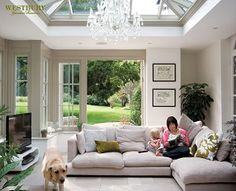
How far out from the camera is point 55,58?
Result: 8242mm

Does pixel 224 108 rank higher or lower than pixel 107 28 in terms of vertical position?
lower

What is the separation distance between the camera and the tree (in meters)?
13.1

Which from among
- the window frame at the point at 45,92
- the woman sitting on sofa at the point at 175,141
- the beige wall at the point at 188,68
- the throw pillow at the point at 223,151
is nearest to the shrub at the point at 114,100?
the beige wall at the point at 188,68

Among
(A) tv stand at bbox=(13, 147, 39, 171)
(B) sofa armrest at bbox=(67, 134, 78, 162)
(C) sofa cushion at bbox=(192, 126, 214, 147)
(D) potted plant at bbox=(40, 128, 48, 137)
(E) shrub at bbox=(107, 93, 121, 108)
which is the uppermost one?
(E) shrub at bbox=(107, 93, 121, 108)

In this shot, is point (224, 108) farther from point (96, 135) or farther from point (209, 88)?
point (96, 135)

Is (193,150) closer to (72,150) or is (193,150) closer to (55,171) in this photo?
(72,150)

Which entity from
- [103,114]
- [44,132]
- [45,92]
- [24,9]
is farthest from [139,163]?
[103,114]

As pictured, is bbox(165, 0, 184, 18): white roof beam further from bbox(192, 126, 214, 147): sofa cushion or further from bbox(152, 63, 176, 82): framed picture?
bbox(192, 126, 214, 147): sofa cushion

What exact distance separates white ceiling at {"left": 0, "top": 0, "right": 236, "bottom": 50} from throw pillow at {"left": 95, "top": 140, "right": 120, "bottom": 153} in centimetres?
219

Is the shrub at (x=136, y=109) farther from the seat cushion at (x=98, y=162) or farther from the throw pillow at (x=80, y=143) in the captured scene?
the seat cushion at (x=98, y=162)

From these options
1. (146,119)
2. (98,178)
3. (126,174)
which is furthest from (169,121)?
(146,119)

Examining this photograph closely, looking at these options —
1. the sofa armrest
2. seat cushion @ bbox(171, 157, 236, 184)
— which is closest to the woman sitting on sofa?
seat cushion @ bbox(171, 157, 236, 184)

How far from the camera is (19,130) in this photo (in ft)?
19.2

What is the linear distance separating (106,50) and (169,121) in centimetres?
339
